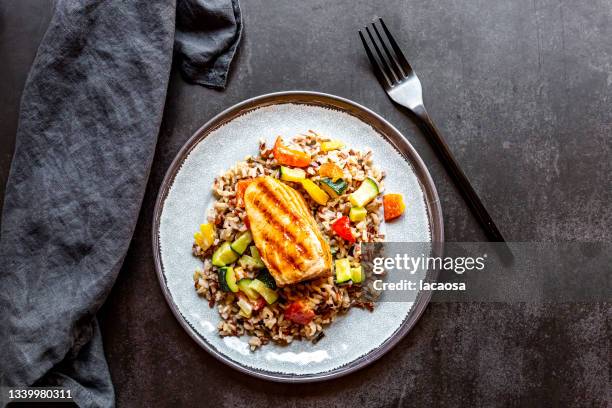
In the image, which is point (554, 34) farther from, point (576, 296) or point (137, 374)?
point (137, 374)

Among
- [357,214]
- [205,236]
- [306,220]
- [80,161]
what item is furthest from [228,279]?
[80,161]

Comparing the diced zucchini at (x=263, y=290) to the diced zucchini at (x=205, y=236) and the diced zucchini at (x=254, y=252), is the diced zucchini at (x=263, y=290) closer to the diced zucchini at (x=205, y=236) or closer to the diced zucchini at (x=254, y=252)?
the diced zucchini at (x=254, y=252)

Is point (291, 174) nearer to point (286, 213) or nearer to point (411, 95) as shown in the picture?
point (286, 213)

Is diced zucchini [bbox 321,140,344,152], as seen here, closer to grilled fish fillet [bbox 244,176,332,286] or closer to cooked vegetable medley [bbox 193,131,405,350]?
cooked vegetable medley [bbox 193,131,405,350]

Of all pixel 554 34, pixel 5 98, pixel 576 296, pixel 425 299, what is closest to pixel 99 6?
pixel 5 98

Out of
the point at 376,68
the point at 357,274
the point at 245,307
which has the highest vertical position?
the point at 376,68

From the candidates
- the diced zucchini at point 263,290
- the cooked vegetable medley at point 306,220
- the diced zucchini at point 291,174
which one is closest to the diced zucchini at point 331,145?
the cooked vegetable medley at point 306,220
